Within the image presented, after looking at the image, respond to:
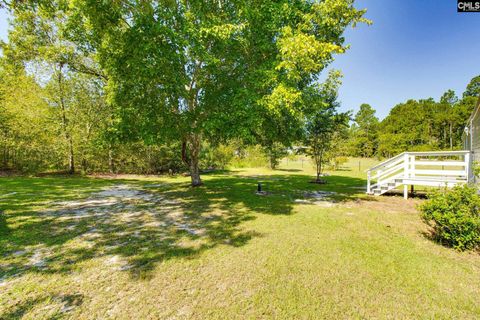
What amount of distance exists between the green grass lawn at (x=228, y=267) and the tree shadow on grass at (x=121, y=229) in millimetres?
33

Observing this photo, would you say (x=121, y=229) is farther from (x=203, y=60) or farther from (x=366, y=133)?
(x=366, y=133)

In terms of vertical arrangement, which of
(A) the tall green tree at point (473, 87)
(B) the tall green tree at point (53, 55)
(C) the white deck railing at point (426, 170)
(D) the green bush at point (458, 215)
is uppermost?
(A) the tall green tree at point (473, 87)

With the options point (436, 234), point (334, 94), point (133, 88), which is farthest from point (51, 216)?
point (334, 94)

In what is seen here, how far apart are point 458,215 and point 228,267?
455cm

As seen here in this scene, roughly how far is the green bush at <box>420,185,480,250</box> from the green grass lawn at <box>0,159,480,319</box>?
29 cm

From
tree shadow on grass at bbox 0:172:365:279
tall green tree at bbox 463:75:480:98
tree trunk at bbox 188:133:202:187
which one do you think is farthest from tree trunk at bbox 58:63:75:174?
tall green tree at bbox 463:75:480:98

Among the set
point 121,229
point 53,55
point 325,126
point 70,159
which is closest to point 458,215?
point 121,229

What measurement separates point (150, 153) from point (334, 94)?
15.8 metres

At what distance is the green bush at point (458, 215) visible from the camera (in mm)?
3994

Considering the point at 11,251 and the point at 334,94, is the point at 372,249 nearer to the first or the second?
the point at 11,251

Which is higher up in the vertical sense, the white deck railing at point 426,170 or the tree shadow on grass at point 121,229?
the white deck railing at point 426,170

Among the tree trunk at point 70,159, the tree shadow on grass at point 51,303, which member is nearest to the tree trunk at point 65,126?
the tree trunk at point 70,159

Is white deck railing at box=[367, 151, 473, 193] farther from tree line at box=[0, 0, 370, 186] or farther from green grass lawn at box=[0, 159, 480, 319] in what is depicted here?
tree line at box=[0, 0, 370, 186]

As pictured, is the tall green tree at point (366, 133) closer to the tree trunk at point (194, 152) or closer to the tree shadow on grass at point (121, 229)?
the tree trunk at point (194, 152)
